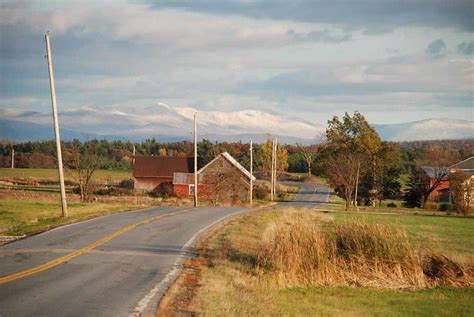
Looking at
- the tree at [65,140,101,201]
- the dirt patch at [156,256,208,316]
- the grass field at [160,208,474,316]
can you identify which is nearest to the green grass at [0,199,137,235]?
the grass field at [160,208,474,316]

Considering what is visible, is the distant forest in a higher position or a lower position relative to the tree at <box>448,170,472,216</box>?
higher

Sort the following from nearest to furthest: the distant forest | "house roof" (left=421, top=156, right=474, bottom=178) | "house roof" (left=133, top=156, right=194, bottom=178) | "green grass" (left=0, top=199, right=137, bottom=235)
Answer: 1. "green grass" (left=0, top=199, right=137, bottom=235)
2. "house roof" (left=421, top=156, right=474, bottom=178)
3. "house roof" (left=133, top=156, right=194, bottom=178)
4. the distant forest

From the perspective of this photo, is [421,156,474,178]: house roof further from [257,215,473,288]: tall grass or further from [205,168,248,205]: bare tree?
[257,215,473,288]: tall grass

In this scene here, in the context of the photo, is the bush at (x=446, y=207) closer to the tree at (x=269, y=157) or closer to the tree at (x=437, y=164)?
the tree at (x=437, y=164)

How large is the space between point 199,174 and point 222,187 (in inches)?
562

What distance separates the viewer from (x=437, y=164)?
269 ft

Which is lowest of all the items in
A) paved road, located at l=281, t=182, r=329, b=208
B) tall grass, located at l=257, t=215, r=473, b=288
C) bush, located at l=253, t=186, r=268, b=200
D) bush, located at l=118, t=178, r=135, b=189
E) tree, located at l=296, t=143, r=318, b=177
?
paved road, located at l=281, t=182, r=329, b=208

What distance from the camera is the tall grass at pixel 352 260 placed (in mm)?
17391

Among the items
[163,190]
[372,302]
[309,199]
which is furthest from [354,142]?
[372,302]

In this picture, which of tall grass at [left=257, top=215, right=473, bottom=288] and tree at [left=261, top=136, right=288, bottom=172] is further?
tree at [left=261, top=136, right=288, bottom=172]

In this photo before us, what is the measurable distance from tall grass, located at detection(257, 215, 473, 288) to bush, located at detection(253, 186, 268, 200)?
2228 inches

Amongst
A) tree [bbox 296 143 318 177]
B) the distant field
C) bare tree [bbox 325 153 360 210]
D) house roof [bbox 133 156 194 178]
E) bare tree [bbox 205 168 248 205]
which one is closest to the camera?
bare tree [bbox 205 168 248 205]

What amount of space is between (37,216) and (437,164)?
66163 mm

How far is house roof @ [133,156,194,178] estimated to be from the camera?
8506 cm
